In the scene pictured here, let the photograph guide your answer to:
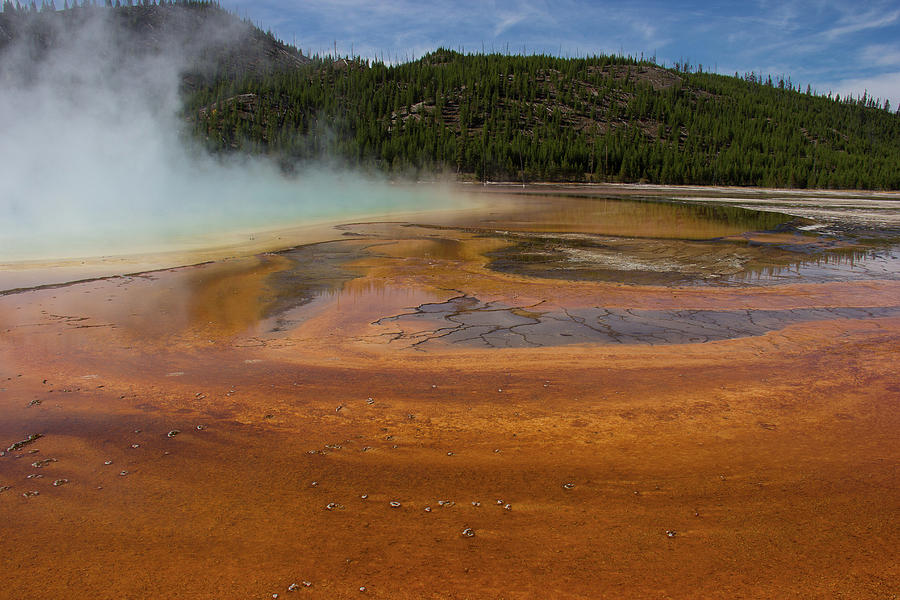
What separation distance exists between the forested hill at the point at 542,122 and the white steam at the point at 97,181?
41.5m

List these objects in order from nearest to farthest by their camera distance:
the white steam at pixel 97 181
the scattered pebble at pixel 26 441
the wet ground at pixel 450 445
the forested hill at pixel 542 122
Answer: the wet ground at pixel 450 445 → the scattered pebble at pixel 26 441 → the white steam at pixel 97 181 → the forested hill at pixel 542 122

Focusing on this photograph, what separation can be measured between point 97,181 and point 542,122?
85573mm

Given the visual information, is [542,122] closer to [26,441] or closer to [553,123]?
[553,123]

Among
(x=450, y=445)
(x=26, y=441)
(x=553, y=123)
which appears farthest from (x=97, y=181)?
(x=553, y=123)

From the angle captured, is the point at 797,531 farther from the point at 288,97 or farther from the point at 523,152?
the point at 288,97

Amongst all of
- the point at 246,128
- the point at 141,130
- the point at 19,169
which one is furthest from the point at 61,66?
the point at 246,128

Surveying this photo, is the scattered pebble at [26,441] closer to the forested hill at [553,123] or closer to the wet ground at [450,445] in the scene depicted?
the wet ground at [450,445]

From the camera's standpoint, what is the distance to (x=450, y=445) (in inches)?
185

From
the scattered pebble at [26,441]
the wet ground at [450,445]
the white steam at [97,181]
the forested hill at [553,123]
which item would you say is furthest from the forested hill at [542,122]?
the scattered pebble at [26,441]

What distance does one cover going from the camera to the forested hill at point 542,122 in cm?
8150

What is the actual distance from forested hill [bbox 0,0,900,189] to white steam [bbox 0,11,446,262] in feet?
136

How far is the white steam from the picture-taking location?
65.0 feet

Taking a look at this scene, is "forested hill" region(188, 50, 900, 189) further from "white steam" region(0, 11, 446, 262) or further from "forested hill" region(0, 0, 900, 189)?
"white steam" region(0, 11, 446, 262)

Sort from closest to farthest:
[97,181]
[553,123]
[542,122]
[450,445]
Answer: [450,445]
[97,181]
[553,123]
[542,122]
